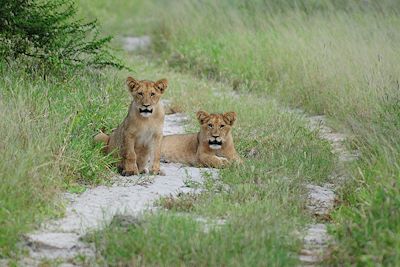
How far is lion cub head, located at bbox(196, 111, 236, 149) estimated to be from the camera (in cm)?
1021

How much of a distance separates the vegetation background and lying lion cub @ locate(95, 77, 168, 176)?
23cm

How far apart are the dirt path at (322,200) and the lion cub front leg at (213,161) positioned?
1145 millimetres

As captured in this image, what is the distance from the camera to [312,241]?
7.05 meters

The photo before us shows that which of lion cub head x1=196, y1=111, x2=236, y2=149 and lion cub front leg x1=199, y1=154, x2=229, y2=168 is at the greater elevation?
lion cub head x1=196, y1=111, x2=236, y2=149

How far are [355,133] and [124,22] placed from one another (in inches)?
492

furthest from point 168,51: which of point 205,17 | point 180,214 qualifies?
point 180,214

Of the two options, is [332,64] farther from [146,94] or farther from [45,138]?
[45,138]

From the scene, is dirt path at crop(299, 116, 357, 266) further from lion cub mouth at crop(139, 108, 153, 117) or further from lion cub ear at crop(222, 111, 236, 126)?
lion cub mouth at crop(139, 108, 153, 117)

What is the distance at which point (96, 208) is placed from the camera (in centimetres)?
791

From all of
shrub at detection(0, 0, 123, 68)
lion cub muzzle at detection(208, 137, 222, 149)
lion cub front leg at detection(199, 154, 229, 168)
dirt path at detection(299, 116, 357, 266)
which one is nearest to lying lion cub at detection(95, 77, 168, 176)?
lion cub front leg at detection(199, 154, 229, 168)

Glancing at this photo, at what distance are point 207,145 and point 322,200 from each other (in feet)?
6.94

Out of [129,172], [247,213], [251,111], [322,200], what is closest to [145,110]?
[129,172]

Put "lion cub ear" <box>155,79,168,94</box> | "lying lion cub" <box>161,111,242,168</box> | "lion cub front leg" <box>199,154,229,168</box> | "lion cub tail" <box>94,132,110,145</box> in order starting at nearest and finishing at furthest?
"lion cub ear" <box>155,79,168,94</box>
"lion cub tail" <box>94,132,110,145</box>
"lion cub front leg" <box>199,154,229,168</box>
"lying lion cub" <box>161,111,242,168</box>

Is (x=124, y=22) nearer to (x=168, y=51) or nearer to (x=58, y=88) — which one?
(x=168, y=51)
